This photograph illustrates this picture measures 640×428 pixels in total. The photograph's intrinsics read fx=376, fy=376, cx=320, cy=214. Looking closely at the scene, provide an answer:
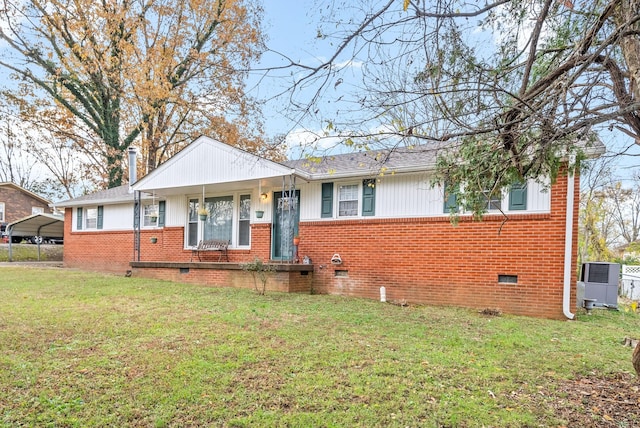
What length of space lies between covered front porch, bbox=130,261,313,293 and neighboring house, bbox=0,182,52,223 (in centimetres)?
2226

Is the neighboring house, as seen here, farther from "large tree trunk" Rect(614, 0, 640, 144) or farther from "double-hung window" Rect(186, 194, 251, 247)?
"large tree trunk" Rect(614, 0, 640, 144)

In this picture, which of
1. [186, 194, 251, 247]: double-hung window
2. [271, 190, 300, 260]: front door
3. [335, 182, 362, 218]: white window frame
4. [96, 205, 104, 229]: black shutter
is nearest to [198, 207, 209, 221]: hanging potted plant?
[186, 194, 251, 247]: double-hung window

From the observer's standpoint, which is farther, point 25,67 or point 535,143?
point 25,67

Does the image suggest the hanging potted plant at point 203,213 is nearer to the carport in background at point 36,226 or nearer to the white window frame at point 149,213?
the white window frame at point 149,213

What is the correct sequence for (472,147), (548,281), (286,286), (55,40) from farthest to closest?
(55,40) → (286,286) → (548,281) → (472,147)

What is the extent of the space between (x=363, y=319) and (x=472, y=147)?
3656 mm

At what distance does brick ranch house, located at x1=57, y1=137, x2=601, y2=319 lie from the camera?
7.54 metres

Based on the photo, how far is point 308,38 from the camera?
3.41 metres

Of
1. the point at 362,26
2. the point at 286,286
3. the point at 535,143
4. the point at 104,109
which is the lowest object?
the point at 286,286

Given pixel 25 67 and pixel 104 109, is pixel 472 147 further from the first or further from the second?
pixel 25 67

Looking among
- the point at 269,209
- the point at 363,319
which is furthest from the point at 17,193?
the point at 363,319

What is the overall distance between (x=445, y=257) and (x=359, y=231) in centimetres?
216

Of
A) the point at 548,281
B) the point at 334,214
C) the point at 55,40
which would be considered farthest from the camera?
the point at 55,40

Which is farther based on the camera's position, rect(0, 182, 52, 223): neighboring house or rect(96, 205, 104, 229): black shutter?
rect(0, 182, 52, 223): neighboring house
